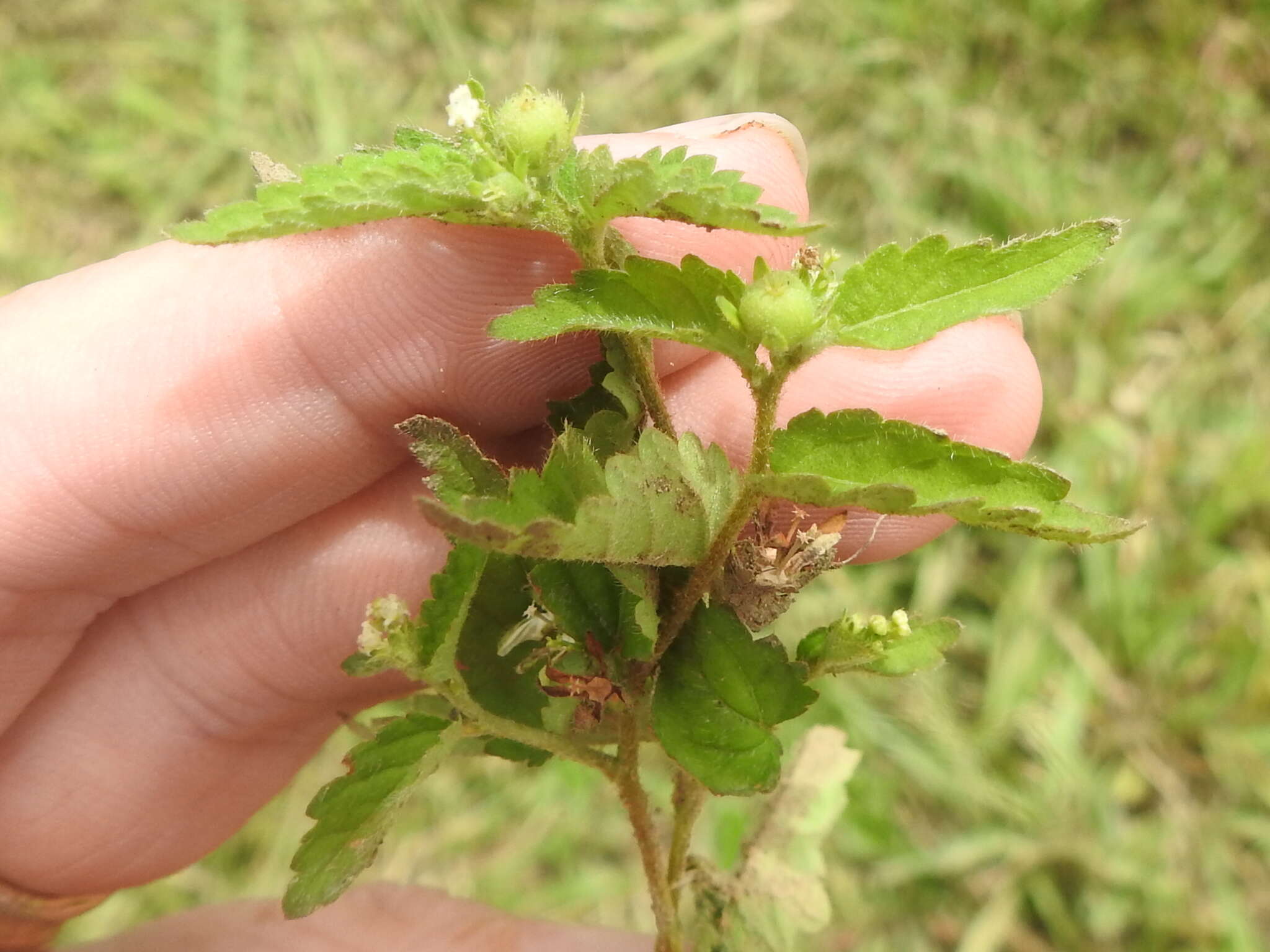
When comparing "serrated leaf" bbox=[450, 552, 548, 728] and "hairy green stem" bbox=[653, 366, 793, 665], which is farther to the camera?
"serrated leaf" bbox=[450, 552, 548, 728]

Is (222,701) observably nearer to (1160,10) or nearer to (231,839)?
(231,839)

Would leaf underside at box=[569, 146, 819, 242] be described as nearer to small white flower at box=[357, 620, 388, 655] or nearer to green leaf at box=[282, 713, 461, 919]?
small white flower at box=[357, 620, 388, 655]

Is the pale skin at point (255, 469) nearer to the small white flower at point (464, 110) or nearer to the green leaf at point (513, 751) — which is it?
the small white flower at point (464, 110)

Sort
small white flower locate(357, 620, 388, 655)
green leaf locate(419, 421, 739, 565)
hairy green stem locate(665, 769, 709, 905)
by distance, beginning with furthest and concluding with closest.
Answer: hairy green stem locate(665, 769, 709, 905) < small white flower locate(357, 620, 388, 655) < green leaf locate(419, 421, 739, 565)

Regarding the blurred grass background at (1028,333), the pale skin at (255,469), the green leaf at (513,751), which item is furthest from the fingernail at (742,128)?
the blurred grass background at (1028,333)

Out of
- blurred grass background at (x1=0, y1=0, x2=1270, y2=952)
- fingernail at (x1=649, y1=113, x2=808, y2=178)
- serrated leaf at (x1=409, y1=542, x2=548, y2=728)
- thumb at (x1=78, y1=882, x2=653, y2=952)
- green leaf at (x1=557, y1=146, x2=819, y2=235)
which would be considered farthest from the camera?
blurred grass background at (x1=0, y1=0, x2=1270, y2=952)

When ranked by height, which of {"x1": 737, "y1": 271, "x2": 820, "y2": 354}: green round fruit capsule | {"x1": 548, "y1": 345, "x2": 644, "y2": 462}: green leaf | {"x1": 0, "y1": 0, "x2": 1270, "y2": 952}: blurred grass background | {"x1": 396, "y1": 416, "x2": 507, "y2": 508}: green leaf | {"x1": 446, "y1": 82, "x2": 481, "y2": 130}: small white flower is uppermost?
Answer: {"x1": 446, "y1": 82, "x2": 481, "y2": 130}: small white flower

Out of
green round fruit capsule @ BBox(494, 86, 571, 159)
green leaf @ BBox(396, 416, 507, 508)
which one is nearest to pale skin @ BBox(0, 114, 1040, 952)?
green round fruit capsule @ BBox(494, 86, 571, 159)

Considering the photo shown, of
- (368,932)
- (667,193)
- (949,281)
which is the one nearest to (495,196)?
(667,193)
